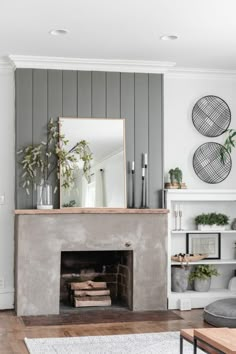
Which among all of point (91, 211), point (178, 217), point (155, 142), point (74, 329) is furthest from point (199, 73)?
point (74, 329)

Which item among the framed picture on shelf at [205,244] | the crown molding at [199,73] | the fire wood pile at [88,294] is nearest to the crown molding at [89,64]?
the crown molding at [199,73]

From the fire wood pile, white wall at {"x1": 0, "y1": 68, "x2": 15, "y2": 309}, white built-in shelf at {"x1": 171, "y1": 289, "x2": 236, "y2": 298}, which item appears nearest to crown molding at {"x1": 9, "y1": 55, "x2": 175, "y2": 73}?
white wall at {"x1": 0, "y1": 68, "x2": 15, "y2": 309}

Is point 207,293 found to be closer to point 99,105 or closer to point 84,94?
point 99,105

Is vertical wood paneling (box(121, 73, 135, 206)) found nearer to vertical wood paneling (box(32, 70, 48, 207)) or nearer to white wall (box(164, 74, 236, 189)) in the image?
white wall (box(164, 74, 236, 189))

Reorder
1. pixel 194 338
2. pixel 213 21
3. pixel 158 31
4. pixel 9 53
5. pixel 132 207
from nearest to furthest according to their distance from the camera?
pixel 194 338
pixel 213 21
pixel 158 31
pixel 9 53
pixel 132 207

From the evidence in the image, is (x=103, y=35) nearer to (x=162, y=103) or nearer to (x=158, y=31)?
(x=158, y=31)

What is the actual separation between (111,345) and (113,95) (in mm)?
2804

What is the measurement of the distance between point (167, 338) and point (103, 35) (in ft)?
9.06

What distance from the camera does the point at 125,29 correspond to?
5.64m

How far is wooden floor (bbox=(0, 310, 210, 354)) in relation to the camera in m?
5.55

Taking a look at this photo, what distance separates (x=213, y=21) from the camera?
5336 mm

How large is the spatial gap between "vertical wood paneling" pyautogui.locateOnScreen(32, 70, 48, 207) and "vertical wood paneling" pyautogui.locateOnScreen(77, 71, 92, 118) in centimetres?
37

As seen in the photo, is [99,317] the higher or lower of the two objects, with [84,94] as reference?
lower

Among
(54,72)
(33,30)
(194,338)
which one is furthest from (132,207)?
(194,338)
